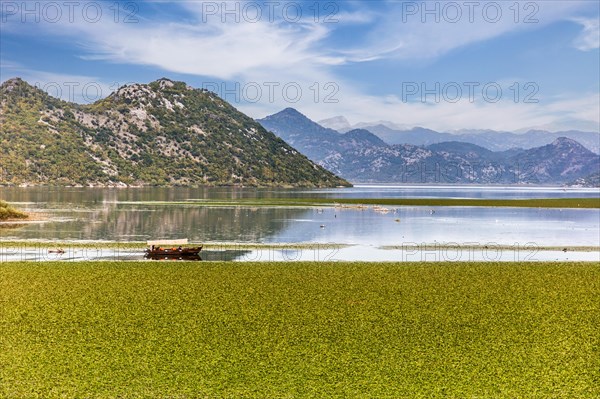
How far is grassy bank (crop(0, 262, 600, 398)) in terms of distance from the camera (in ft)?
58.6

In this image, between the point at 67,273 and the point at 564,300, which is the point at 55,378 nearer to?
the point at 67,273

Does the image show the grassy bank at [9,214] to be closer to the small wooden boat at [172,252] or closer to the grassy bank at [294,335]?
the small wooden boat at [172,252]

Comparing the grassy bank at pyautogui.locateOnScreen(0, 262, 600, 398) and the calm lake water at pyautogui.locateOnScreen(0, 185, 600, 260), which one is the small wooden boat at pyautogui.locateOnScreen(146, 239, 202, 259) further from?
the grassy bank at pyautogui.locateOnScreen(0, 262, 600, 398)

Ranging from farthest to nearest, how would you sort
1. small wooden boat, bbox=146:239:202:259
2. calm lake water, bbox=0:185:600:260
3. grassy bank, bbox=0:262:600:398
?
1. calm lake water, bbox=0:185:600:260
2. small wooden boat, bbox=146:239:202:259
3. grassy bank, bbox=0:262:600:398

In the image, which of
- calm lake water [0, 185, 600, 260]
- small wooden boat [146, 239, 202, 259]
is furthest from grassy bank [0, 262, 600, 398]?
calm lake water [0, 185, 600, 260]

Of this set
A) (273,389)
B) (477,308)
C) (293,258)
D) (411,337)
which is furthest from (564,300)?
(293,258)

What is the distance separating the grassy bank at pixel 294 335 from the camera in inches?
704

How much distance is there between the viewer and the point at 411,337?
23.3 meters

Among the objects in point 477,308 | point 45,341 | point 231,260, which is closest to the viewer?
point 45,341

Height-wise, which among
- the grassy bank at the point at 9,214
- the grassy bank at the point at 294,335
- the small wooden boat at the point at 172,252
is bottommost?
Answer: the grassy bank at the point at 294,335

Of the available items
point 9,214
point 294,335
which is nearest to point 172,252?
point 294,335

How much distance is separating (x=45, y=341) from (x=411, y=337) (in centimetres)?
1411

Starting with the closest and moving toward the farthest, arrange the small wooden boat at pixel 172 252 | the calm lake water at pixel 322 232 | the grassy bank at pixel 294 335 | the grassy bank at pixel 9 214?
the grassy bank at pixel 294 335, the small wooden boat at pixel 172 252, the calm lake water at pixel 322 232, the grassy bank at pixel 9 214

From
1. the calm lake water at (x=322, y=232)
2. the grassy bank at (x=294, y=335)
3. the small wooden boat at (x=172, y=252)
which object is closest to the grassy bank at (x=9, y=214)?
the calm lake water at (x=322, y=232)
